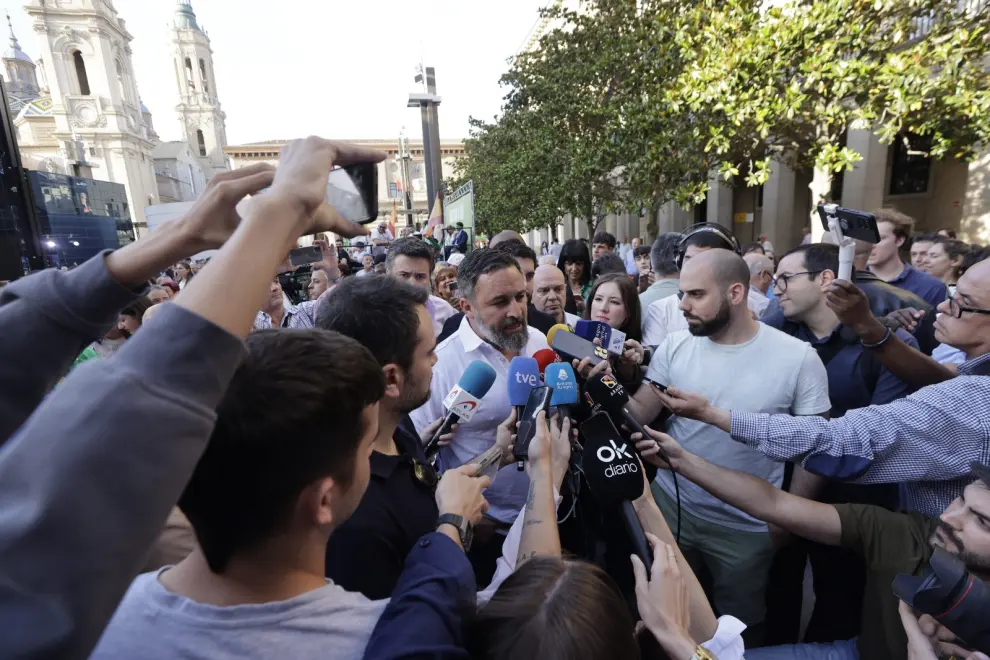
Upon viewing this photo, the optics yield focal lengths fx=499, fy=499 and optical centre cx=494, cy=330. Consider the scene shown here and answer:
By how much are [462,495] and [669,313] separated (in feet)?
9.40

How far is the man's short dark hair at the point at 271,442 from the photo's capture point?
2.56 feet

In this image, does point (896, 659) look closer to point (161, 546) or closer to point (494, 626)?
point (494, 626)

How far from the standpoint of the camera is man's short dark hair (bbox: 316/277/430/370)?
1562 mm

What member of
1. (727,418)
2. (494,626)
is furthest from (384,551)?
(727,418)

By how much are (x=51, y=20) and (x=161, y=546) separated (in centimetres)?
5697

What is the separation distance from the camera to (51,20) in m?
39.4

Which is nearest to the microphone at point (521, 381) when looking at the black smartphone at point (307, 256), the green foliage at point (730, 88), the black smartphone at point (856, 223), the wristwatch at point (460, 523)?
the wristwatch at point (460, 523)

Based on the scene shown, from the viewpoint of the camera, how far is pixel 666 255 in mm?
4359

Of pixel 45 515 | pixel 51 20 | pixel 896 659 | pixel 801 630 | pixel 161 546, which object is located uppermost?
pixel 51 20

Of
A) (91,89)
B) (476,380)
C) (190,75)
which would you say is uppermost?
(190,75)

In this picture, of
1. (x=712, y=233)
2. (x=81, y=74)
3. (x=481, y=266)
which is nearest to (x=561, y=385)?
(x=481, y=266)

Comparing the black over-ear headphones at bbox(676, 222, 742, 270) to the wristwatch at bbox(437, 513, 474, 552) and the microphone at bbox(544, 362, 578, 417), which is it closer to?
the microphone at bbox(544, 362, 578, 417)

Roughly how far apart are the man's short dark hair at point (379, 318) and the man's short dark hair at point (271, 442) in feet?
2.11

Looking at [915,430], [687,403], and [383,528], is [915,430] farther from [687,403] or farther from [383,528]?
[383,528]
